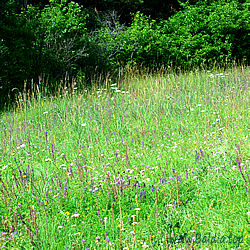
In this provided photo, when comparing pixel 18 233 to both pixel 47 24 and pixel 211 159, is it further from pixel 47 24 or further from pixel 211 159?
pixel 47 24

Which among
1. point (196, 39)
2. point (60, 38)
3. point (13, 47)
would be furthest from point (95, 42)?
point (196, 39)

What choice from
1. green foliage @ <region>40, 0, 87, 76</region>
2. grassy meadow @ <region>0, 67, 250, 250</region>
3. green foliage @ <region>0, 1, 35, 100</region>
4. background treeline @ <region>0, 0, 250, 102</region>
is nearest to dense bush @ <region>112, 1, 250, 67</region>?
background treeline @ <region>0, 0, 250, 102</region>

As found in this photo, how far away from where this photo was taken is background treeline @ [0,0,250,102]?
891 cm

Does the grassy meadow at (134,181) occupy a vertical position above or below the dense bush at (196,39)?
below

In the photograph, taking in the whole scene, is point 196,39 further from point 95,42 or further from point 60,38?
point 60,38

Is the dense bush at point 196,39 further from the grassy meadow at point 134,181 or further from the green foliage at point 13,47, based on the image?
the grassy meadow at point 134,181

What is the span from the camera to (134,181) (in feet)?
10.6

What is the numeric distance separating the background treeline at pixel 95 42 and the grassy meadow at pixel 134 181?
3235 mm

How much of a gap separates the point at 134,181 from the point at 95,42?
9600mm

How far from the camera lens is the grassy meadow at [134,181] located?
8.50ft

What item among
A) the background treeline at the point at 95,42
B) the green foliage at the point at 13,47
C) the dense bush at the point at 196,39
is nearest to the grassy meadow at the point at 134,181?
the green foliage at the point at 13,47

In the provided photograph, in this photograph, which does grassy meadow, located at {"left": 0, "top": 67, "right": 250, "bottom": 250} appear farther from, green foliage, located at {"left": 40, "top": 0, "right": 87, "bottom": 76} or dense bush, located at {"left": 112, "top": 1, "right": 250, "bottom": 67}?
dense bush, located at {"left": 112, "top": 1, "right": 250, "bottom": 67}

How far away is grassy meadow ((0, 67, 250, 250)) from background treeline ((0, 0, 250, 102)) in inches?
127

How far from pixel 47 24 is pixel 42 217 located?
27.5 feet
